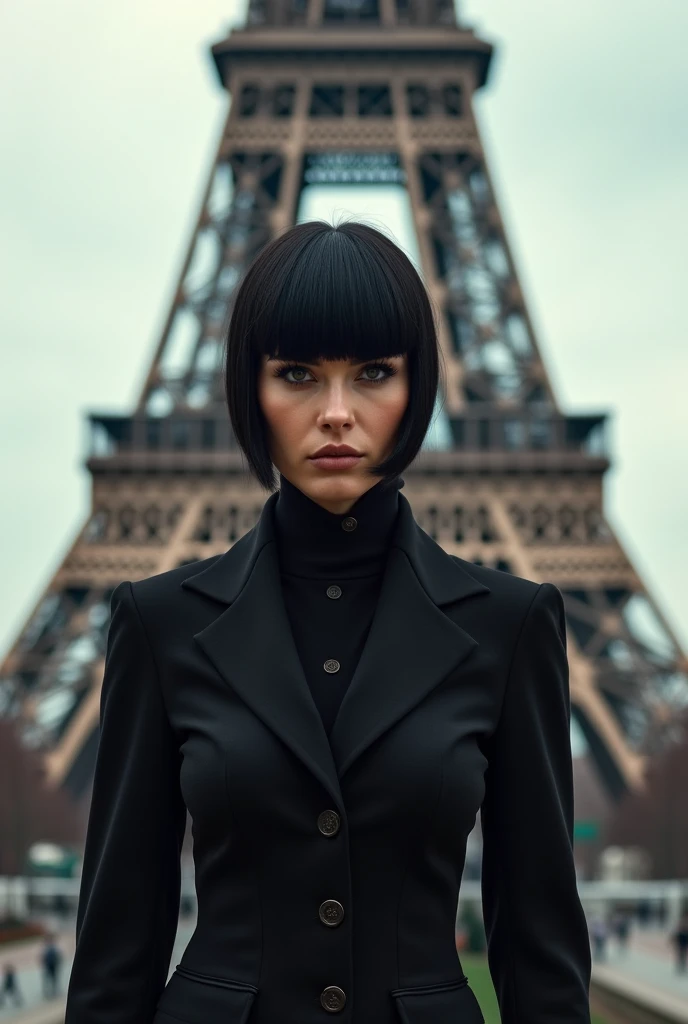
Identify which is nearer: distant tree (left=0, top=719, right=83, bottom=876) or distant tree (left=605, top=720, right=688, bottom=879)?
distant tree (left=0, top=719, right=83, bottom=876)

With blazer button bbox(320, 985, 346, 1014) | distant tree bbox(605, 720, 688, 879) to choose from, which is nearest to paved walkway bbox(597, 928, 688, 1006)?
distant tree bbox(605, 720, 688, 879)

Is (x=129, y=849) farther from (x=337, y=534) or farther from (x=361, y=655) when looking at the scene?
(x=337, y=534)

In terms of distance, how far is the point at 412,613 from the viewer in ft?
10.9

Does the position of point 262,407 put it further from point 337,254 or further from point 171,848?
point 171,848

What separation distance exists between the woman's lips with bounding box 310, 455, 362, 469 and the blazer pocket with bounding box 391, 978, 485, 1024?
953 millimetres

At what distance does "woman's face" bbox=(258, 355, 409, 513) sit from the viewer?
10.7 ft

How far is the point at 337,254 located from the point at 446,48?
44.5m

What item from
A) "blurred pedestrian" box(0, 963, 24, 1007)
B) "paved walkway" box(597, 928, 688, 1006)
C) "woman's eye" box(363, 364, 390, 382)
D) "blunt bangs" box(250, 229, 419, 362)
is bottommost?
"woman's eye" box(363, 364, 390, 382)

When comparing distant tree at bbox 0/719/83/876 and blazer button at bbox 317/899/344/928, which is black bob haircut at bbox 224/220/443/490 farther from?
distant tree at bbox 0/719/83/876

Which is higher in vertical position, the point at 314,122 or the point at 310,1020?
the point at 314,122

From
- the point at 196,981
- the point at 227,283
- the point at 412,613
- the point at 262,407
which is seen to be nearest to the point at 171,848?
the point at 196,981

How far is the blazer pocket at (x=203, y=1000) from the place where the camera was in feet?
10.2

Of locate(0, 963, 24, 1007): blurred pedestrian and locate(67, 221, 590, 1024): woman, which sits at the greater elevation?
locate(0, 963, 24, 1007): blurred pedestrian

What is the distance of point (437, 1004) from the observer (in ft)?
10.3
